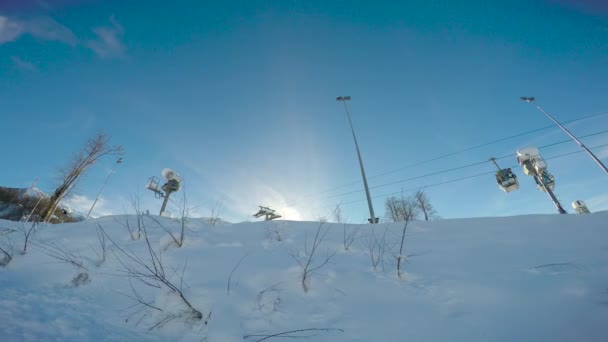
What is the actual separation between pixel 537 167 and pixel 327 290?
2031 centimetres

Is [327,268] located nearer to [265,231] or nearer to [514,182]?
[265,231]

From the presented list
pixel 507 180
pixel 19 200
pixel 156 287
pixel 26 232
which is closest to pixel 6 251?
pixel 26 232

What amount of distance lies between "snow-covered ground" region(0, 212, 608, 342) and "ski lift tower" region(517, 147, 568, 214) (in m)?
15.8

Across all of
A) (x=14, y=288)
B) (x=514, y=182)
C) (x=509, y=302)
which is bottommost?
(x=509, y=302)

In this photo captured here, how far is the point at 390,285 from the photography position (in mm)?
2320

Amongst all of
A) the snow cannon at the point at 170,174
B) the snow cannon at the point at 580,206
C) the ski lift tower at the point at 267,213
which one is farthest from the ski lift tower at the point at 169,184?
the snow cannon at the point at 580,206

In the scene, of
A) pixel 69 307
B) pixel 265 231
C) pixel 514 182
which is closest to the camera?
pixel 69 307

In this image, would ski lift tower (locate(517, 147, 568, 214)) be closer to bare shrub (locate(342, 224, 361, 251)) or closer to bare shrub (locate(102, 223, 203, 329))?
bare shrub (locate(342, 224, 361, 251))

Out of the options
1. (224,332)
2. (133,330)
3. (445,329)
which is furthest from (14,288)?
(445,329)

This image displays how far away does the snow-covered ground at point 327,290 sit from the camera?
1.62 meters

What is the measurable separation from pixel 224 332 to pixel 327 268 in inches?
53.7

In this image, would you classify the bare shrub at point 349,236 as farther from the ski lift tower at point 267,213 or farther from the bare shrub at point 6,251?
the ski lift tower at point 267,213

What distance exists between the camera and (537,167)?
1495 cm

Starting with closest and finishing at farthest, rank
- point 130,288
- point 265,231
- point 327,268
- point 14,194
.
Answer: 1. point 130,288
2. point 327,268
3. point 265,231
4. point 14,194
